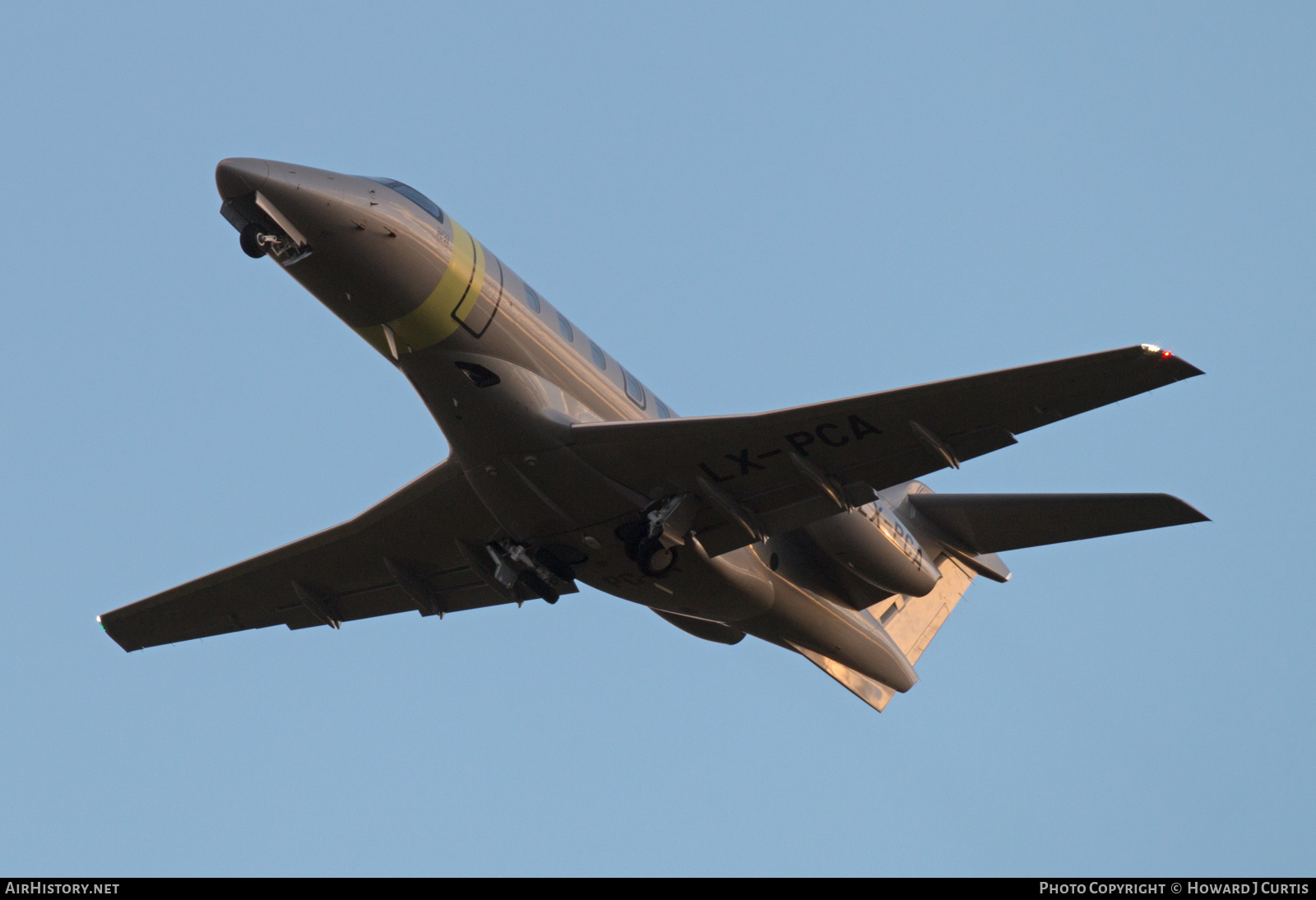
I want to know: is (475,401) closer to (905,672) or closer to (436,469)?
(436,469)

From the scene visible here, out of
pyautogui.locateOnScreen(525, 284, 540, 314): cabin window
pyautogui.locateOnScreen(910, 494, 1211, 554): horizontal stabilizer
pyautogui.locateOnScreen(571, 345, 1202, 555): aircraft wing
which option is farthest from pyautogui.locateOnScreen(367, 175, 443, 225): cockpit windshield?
pyautogui.locateOnScreen(910, 494, 1211, 554): horizontal stabilizer

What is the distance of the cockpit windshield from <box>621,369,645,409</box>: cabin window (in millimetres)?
3527

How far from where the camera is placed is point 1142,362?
14297 mm

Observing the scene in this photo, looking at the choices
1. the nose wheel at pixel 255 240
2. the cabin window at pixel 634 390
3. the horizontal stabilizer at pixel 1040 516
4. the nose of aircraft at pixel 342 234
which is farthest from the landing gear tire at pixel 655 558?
the nose wheel at pixel 255 240

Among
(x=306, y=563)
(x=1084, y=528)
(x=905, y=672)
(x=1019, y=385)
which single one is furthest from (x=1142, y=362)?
(x=306, y=563)

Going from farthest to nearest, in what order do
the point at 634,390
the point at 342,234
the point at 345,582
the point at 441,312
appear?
1. the point at 345,582
2. the point at 634,390
3. the point at 441,312
4. the point at 342,234

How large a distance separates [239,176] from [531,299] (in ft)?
13.4

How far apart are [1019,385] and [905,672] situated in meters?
9.33

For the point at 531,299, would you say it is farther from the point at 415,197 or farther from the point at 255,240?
the point at 255,240

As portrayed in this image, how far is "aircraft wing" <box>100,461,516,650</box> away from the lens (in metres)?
20.2

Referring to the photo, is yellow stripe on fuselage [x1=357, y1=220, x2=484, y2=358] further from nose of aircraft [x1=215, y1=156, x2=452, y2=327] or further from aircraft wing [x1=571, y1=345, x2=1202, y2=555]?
aircraft wing [x1=571, y1=345, x2=1202, y2=555]

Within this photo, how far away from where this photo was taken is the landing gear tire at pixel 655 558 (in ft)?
59.0

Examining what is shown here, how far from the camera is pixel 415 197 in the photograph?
1753cm

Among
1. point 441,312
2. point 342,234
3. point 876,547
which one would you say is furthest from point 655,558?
point 342,234
